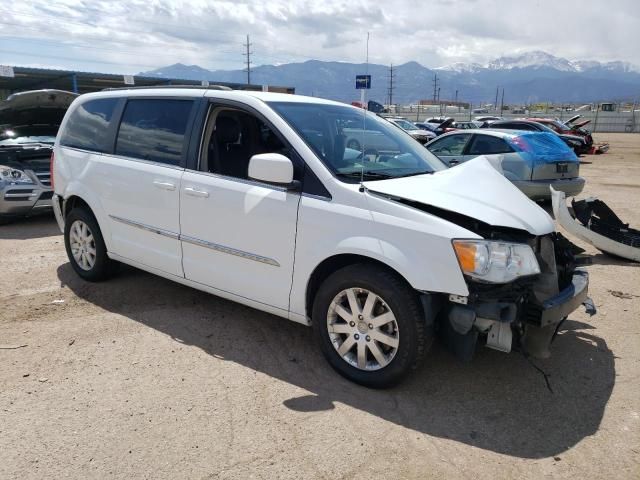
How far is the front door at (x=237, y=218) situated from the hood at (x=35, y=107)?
4656 millimetres

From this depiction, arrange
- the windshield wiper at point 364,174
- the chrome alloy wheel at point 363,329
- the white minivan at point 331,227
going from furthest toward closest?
the windshield wiper at point 364,174 < the chrome alloy wheel at point 363,329 < the white minivan at point 331,227

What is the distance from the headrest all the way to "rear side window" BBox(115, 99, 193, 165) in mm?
260

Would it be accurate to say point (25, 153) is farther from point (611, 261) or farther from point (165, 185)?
point (611, 261)

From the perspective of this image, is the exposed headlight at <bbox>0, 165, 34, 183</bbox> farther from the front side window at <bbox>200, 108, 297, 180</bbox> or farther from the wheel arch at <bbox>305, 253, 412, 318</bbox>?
the wheel arch at <bbox>305, 253, 412, 318</bbox>

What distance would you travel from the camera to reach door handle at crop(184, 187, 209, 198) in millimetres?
3756

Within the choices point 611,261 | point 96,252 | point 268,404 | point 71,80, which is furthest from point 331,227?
point 71,80

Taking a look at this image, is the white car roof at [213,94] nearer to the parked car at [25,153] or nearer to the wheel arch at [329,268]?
the wheel arch at [329,268]

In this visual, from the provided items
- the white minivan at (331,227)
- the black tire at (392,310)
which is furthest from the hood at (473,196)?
the black tire at (392,310)

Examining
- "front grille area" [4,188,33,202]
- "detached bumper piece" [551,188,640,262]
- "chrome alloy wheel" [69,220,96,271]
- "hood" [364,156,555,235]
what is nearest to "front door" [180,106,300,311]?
"hood" [364,156,555,235]

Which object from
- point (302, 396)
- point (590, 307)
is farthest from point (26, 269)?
point (590, 307)

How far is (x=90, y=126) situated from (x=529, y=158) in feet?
22.9

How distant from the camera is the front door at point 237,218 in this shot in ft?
11.2

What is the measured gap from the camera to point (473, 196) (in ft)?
10.6

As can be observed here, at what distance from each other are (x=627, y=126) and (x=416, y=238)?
2116 inches
